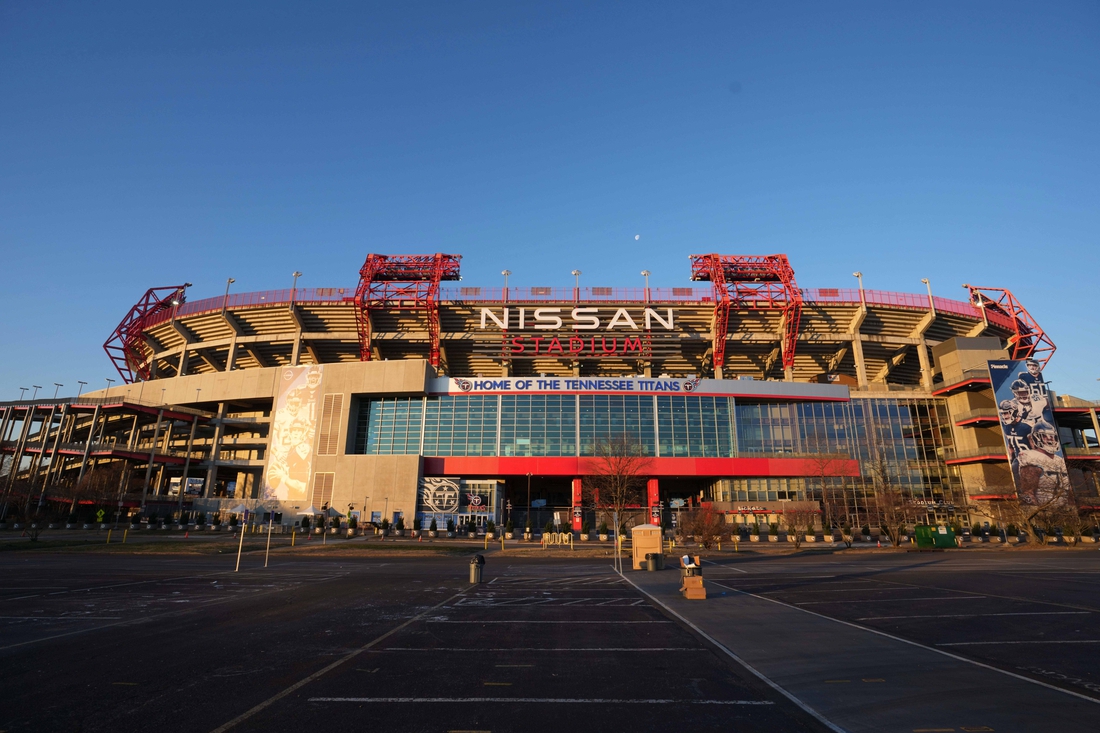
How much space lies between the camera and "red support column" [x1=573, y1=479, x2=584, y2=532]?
57.7m

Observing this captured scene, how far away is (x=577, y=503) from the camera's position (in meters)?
59.2

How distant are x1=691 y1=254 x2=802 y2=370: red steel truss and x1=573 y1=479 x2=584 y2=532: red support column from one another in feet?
76.0

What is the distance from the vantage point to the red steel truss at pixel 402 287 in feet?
217

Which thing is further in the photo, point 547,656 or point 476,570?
point 476,570

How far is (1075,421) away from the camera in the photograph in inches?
2611

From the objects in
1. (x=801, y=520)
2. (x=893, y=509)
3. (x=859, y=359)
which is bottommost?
(x=801, y=520)

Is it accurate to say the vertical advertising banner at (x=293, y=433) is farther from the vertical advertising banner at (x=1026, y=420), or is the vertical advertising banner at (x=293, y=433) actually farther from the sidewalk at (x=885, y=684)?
the vertical advertising banner at (x=1026, y=420)

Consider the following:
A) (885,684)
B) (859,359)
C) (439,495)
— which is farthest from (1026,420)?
(885,684)

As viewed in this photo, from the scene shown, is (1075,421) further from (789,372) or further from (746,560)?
(746,560)

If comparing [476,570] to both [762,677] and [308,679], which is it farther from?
[762,677]

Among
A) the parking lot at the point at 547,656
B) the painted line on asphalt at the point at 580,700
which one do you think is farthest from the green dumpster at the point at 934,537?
the painted line on asphalt at the point at 580,700

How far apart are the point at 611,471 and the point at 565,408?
33.8 feet

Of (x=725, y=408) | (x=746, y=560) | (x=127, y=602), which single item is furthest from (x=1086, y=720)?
(x=725, y=408)

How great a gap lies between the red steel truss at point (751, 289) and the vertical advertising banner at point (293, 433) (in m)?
48.0
